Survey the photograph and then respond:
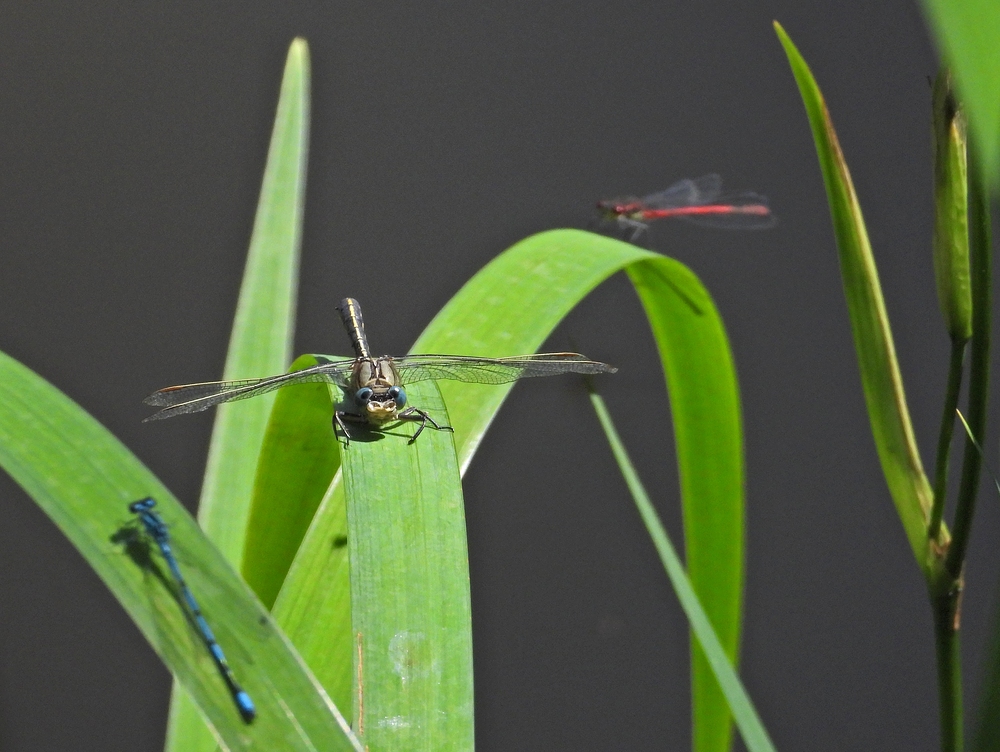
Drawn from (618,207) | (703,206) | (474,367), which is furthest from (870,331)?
(703,206)

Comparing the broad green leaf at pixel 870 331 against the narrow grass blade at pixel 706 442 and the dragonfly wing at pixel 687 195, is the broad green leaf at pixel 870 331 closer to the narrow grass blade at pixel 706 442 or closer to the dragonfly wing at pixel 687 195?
the narrow grass blade at pixel 706 442

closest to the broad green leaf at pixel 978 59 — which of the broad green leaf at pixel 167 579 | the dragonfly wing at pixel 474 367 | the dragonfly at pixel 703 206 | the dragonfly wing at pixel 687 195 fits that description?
the broad green leaf at pixel 167 579

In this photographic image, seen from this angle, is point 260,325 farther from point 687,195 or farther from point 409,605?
point 687,195

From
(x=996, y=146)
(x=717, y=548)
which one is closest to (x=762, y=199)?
(x=717, y=548)

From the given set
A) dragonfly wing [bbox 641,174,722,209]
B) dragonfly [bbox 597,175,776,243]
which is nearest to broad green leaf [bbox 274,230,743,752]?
dragonfly [bbox 597,175,776,243]

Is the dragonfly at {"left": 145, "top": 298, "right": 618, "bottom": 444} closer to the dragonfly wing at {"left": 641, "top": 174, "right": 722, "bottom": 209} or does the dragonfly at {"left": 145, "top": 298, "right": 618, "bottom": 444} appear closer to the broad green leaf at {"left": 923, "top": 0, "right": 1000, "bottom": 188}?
the broad green leaf at {"left": 923, "top": 0, "right": 1000, "bottom": 188}

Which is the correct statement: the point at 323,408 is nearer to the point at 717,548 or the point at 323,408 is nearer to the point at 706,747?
the point at 717,548

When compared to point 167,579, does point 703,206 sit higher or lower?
higher
